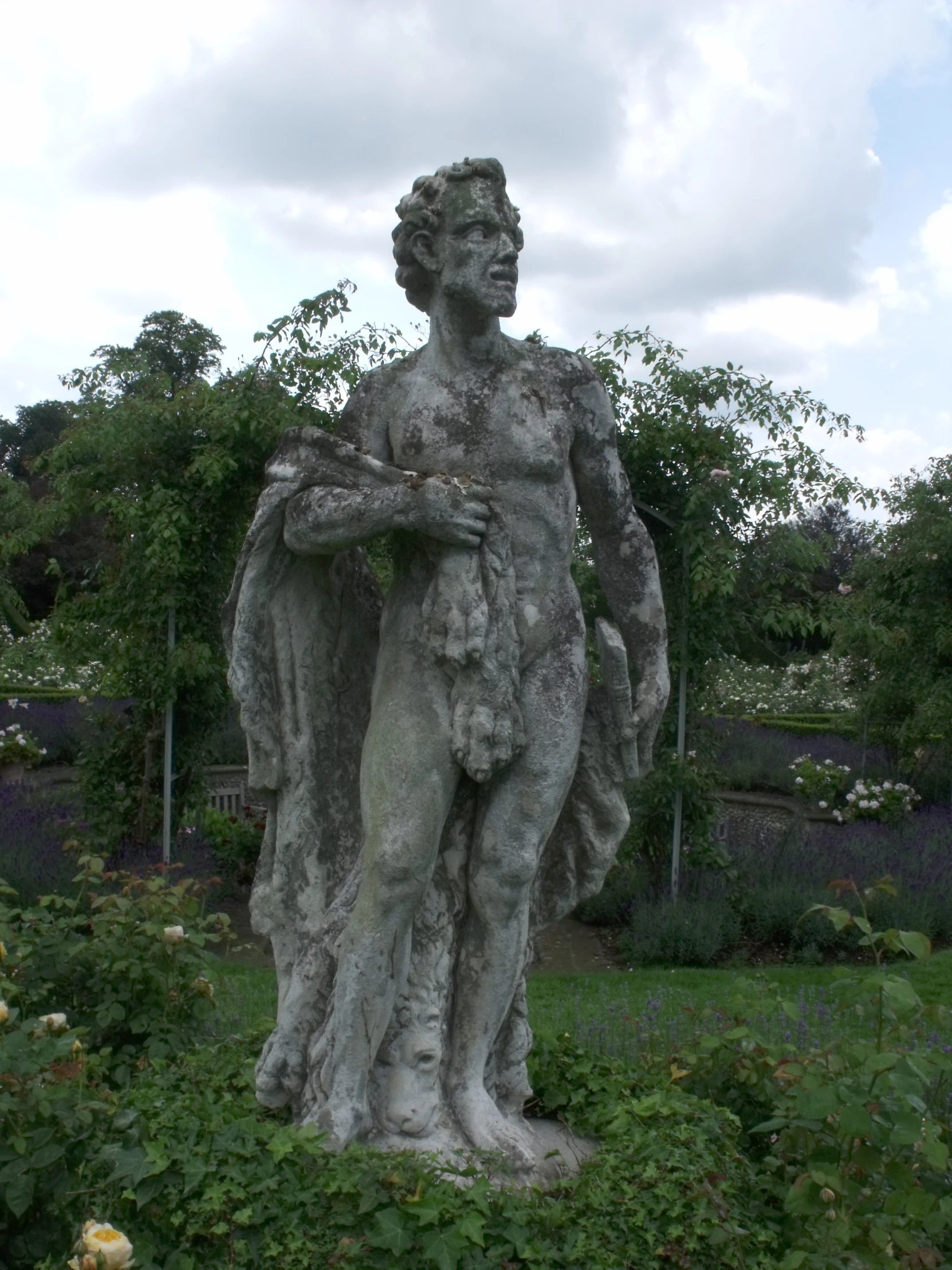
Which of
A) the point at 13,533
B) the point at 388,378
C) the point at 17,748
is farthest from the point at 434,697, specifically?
the point at 17,748

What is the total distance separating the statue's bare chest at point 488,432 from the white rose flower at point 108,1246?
1944 mm

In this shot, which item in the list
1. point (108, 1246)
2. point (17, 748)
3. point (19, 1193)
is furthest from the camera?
point (17, 748)

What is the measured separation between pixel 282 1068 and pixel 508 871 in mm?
838

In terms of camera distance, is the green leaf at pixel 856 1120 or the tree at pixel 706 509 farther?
the tree at pixel 706 509

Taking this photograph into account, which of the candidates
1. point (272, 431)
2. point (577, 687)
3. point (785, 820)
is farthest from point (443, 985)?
point (785, 820)

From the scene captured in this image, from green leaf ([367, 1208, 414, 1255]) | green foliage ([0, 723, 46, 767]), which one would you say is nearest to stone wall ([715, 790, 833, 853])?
green leaf ([367, 1208, 414, 1255])

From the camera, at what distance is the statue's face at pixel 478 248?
3.15m

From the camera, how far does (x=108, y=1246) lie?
252 cm

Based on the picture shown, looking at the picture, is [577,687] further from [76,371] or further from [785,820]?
[785,820]

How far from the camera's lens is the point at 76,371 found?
27.1 ft

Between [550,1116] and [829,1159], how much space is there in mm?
1082

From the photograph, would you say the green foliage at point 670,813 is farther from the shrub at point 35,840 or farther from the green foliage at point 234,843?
the shrub at point 35,840

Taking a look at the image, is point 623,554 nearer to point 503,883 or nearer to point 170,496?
point 503,883

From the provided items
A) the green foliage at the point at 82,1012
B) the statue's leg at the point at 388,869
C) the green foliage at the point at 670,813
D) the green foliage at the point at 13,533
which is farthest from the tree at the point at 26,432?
the statue's leg at the point at 388,869
